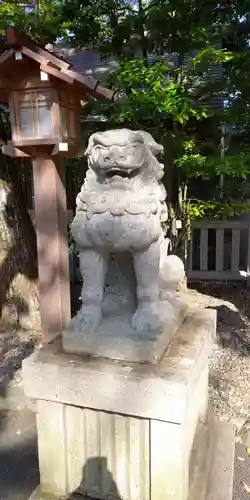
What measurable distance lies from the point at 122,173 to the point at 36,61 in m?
1.37

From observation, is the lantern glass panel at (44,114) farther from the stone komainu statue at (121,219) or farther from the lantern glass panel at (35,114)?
the stone komainu statue at (121,219)

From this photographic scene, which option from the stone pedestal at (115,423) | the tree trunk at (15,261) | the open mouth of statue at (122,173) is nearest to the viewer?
the stone pedestal at (115,423)

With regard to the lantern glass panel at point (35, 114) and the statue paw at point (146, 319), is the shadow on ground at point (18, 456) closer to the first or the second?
the statue paw at point (146, 319)

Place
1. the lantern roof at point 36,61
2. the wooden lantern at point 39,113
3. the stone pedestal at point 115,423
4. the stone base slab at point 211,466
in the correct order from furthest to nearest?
the wooden lantern at point 39,113, the lantern roof at point 36,61, the stone base slab at point 211,466, the stone pedestal at point 115,423

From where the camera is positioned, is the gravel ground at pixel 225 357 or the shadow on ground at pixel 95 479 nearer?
the shadow on ground at pixel 95 479

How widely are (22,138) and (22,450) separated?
2.01m

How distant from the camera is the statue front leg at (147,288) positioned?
1483mm

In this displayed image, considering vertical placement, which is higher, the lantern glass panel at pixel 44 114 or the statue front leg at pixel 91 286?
the lantern glass panel at pixel 44 114

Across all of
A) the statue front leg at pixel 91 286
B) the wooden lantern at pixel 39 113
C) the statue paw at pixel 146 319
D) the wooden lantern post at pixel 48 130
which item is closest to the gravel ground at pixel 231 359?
the wooden lantern post at pixel 48 130

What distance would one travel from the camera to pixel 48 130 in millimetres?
2541

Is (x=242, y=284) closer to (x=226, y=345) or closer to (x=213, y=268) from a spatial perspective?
(x=213, y=268)

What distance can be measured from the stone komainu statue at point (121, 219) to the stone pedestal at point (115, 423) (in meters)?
0.18

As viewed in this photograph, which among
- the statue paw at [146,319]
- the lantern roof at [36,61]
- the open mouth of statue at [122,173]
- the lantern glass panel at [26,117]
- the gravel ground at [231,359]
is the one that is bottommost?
the gravel ground at [231,359]

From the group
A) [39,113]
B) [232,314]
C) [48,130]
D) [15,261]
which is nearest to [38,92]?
[39,113]
